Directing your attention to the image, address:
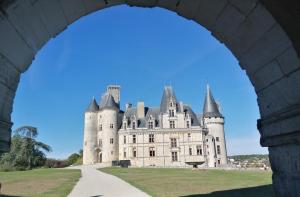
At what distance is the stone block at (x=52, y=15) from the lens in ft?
9.29

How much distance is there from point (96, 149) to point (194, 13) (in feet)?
184

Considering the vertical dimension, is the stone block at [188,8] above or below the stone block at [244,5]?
above

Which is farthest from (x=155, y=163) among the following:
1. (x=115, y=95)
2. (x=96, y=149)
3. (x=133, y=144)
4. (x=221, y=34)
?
(x=221, y=34)

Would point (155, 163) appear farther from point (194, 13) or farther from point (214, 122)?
point (194, 13)

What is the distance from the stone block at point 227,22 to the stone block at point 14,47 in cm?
224

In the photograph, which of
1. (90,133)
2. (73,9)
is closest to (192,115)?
(90,133)

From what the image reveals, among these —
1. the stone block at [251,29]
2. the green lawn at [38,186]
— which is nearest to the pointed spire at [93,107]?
the green lawn at [38,186]

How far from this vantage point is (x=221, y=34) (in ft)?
11.6

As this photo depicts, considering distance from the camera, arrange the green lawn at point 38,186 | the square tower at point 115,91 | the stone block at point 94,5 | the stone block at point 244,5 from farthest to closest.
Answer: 1. the square tower at point 115,91
2. the green lawn at point 38,186
3. the stone block at point 94,5
4. the stone block at point 244,5

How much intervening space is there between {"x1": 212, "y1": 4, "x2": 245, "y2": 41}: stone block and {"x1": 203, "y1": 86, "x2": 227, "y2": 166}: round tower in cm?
5078

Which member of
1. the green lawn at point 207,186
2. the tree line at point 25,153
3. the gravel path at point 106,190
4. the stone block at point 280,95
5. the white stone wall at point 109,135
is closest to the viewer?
the stone block at point 280,95

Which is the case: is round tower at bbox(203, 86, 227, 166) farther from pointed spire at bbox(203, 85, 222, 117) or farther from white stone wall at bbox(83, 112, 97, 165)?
white stone wall at bbox(83, 112, 97, 165)

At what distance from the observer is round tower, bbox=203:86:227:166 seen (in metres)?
52.8

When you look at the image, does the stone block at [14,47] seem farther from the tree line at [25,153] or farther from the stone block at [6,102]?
the tree line at [25,153]
